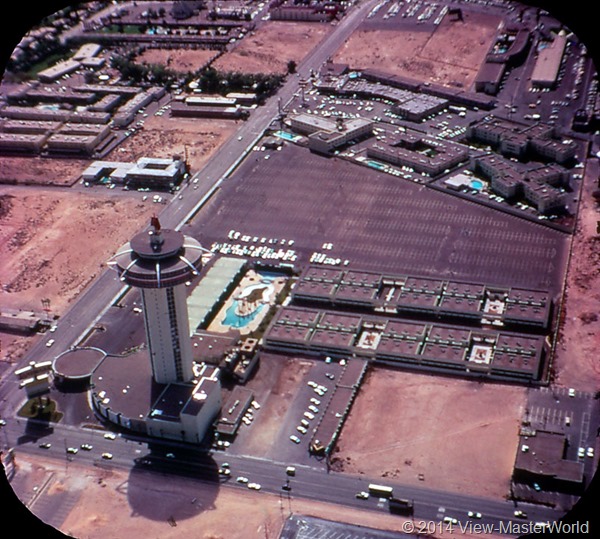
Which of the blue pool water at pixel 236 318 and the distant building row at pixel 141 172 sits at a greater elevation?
the blue pool water at pixel 236 318

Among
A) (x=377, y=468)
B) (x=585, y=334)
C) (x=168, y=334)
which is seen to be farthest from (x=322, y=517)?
(x=585, y=334)

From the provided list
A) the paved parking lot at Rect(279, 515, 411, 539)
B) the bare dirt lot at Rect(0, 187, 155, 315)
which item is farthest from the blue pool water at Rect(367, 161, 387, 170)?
the paved parking lot at Rect(279, 515, 411, 539)

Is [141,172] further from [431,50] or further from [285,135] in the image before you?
[431,50]

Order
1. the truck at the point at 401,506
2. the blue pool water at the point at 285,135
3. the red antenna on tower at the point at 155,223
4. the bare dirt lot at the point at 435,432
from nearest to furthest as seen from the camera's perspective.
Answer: the truck at the point at 401,506
the bare dirt lot at the point at 435,432
the red antenna on tower at the point at 155,223
the blue pool water at the point at 285,135

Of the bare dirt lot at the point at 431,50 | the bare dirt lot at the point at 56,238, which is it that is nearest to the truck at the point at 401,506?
the bare dirt lot at the point at 56,238

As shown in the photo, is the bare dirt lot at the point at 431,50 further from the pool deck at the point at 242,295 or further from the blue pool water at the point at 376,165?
the pool deck at the point at 242,295

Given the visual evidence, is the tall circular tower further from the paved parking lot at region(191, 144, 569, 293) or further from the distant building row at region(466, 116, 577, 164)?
the distant building row at region(466, 116, 577, 164)

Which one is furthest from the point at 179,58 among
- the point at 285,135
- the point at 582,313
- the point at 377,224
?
the point at 582,313

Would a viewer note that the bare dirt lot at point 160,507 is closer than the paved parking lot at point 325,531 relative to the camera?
No
